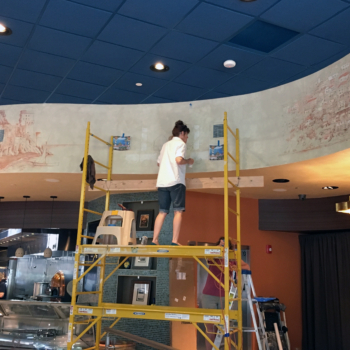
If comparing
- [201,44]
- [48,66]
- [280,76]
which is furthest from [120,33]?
[280,76]

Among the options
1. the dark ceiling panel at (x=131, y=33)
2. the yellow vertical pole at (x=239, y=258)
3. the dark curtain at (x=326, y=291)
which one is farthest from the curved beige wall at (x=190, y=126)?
the dark curtain at (x=326, y=291)

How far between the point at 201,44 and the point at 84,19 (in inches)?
67.6

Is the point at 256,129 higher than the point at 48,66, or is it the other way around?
the point at 48,66

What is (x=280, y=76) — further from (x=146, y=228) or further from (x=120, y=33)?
(x=146, y=228)

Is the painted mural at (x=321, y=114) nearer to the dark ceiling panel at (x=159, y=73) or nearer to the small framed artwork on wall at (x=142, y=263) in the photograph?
the dark ceiling panel at (x=159, y=73)

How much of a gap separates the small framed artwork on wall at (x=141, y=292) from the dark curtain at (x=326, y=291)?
→ 3270 millimetres

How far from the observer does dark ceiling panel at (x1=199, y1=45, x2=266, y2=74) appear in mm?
6332

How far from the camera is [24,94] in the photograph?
799 centimetres

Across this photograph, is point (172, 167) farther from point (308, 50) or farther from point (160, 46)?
point (308, 50)

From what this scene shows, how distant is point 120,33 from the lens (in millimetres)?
5922

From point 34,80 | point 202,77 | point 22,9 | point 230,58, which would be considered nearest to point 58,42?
point 22,9

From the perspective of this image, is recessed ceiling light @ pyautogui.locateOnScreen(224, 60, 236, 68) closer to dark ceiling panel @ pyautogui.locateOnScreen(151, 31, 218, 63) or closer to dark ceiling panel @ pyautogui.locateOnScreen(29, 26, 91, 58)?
dark ceiling panel @ pyautogui.locateOnScreen(151, 31, 218, 63)

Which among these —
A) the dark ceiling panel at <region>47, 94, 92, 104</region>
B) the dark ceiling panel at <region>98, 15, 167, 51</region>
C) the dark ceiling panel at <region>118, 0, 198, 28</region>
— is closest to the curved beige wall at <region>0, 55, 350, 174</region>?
the dark ceiling panel at <region>98, 15, 167, 51</region>

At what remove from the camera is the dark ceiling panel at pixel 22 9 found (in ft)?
17.3
